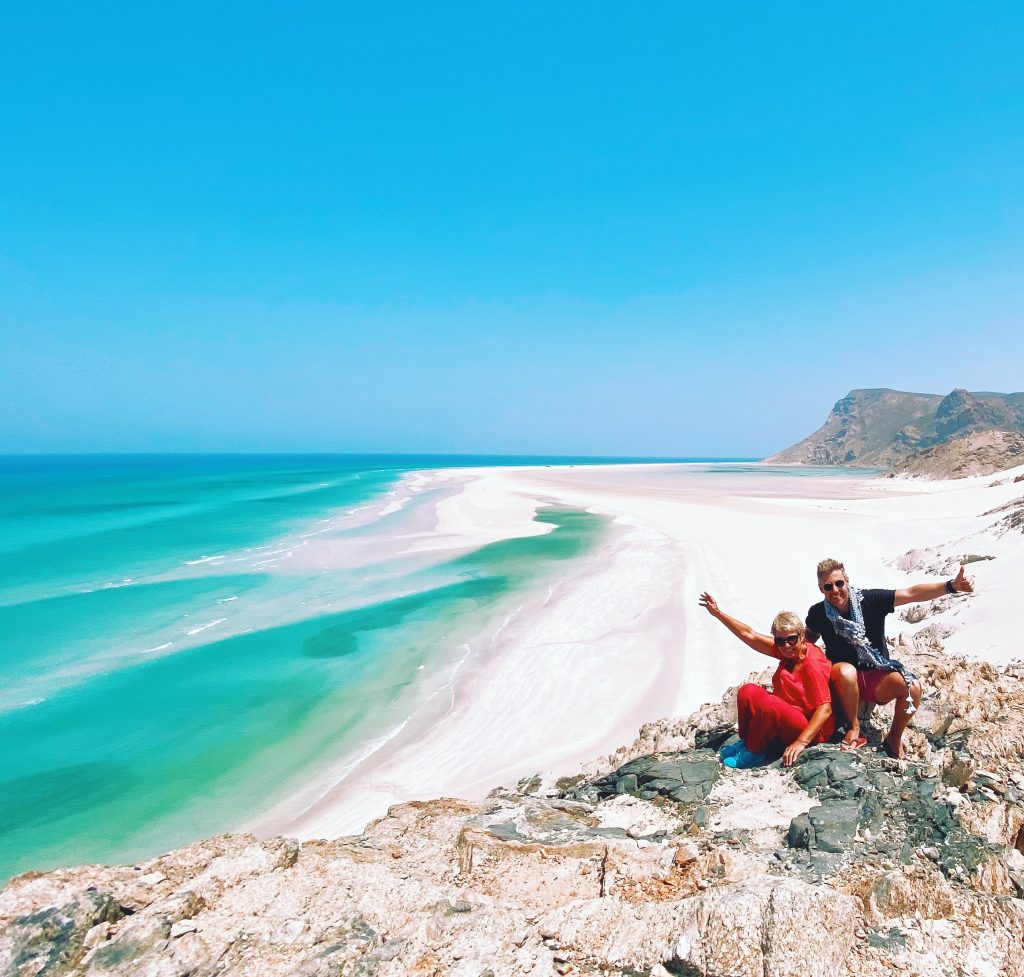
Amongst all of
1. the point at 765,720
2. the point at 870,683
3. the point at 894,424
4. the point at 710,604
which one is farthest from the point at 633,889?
the point at 894,424

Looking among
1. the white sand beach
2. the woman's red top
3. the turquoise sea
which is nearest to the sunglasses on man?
the woman's red top

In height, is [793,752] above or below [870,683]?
below

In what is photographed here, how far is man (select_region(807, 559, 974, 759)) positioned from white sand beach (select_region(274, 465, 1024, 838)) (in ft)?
11.3

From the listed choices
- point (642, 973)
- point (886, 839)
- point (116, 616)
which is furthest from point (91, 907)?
point (116, 616)

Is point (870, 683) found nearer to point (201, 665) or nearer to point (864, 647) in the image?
point (864, 647)

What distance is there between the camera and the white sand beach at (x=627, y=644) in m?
9.11

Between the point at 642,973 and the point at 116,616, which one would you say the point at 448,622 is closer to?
the point at 116,616

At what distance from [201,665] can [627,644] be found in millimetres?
11273

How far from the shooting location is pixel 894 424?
153125 mm

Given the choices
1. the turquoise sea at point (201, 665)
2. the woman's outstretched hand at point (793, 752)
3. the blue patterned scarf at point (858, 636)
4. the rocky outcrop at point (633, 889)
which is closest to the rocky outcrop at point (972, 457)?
the turquoise sea at point (201, 665)

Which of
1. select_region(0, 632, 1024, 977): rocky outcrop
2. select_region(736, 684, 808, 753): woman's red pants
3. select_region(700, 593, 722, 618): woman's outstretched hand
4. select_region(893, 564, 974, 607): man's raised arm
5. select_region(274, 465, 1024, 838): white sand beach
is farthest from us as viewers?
select_region(274, 465, 1024, 838): white sand beach

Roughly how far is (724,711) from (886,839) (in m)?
3.38

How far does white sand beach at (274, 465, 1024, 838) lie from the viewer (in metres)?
9.11

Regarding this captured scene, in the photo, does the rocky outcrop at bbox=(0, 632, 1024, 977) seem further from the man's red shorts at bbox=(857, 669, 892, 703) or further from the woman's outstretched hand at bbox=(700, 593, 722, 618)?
the woman's outstretched hand at bbox=(700, 593, 722, 618)
